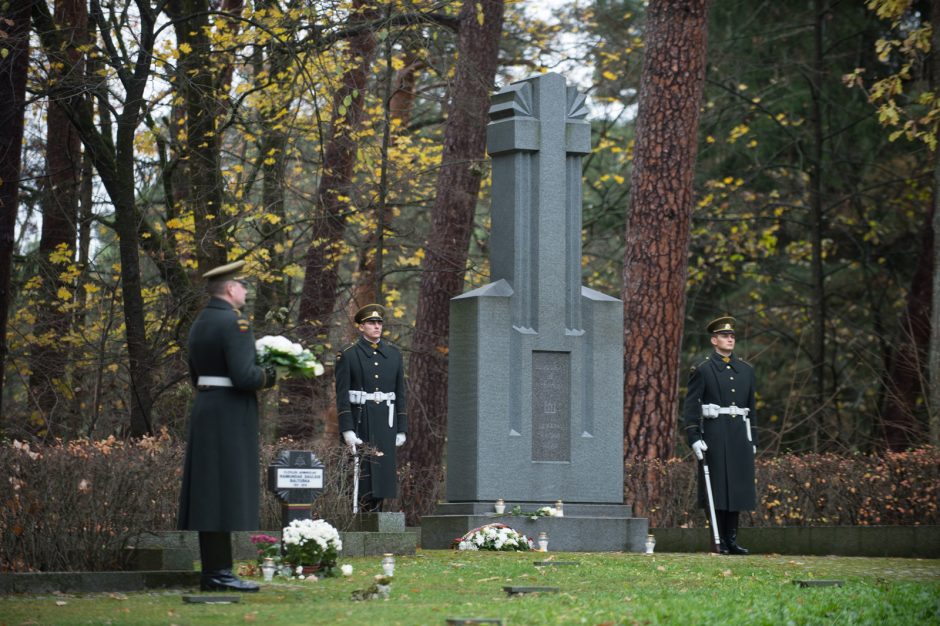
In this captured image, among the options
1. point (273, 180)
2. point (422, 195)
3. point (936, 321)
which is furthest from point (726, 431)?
point (422, 195)

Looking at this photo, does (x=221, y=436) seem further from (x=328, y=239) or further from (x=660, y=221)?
(x=328, y=239)

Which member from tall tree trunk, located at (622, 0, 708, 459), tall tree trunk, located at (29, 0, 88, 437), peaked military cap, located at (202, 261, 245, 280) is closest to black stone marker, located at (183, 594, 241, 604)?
peaked military cap, located at (202, 261, 245, 280)

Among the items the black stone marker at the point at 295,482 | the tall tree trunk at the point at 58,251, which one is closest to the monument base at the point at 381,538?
the black stone marker at the point at 295,482

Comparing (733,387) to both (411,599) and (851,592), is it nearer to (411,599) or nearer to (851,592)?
(851,592)

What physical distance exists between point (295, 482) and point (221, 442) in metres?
1.33

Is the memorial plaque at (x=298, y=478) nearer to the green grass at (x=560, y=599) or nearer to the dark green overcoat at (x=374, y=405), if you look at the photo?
the green grass at (x=560, y=599)

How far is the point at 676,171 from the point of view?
56.7ft

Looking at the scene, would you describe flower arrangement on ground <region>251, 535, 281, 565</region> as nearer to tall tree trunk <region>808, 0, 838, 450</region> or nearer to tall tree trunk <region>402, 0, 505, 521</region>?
tall tree trunk <region>402, 0, 505, 521</region>

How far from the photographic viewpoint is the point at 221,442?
27.9 feet

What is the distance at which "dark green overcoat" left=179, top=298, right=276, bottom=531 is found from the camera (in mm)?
8422

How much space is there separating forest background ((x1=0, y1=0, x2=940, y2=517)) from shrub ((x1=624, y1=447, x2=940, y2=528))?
164cm

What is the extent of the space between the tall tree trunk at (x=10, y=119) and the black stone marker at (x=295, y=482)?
586cm

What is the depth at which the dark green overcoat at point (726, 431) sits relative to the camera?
1314cm

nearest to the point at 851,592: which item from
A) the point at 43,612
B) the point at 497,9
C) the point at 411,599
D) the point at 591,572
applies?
the point at 591,572
